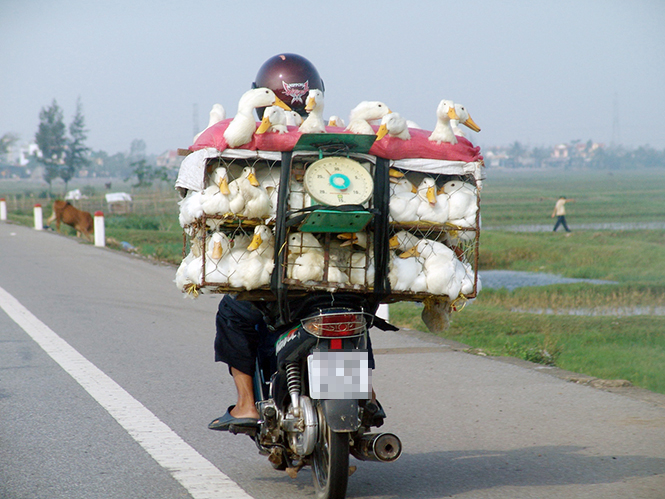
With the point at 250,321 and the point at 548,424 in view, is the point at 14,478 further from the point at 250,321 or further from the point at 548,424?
the point at 548,424

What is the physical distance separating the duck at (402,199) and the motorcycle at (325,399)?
Answer: 447mm

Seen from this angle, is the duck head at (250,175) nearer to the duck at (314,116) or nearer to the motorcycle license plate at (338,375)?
the duck at (314,116)

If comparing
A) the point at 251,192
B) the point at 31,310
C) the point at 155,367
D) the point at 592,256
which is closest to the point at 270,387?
the point at 251,192

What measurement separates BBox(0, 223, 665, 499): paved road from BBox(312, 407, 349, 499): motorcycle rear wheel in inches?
12.6

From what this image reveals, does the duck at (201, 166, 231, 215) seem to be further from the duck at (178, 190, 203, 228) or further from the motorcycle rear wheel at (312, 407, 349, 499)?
the motorcycle rear wheel at (312, 407, 349, 499)

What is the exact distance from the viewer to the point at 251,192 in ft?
11.3

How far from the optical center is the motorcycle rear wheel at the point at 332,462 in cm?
337

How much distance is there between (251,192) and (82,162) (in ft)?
279

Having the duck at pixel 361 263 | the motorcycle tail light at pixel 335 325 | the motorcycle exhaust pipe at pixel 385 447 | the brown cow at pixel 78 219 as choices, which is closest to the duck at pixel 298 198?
the duck at pixel 361 263

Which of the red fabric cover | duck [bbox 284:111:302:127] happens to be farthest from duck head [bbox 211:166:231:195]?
duck [bbox 284:111:302:127]

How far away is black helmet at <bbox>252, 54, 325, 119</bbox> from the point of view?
14.7 ft

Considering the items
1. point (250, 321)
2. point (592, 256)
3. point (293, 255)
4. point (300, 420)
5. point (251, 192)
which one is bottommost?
point (592, 256)

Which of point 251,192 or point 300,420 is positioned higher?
point 251,192

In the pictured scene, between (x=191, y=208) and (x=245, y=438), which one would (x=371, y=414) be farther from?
(x=245, y=438)
